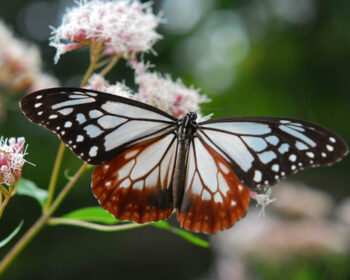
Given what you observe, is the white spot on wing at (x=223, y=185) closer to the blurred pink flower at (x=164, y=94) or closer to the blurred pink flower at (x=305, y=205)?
the blurred pink flower at (x=164, y=94)

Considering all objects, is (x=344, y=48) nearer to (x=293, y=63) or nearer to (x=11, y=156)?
(x=293, y=63)

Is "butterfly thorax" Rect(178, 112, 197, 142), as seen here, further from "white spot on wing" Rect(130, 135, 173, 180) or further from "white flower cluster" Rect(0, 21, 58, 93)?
"white flower cluster" Rect(0, 21, 58, 93)

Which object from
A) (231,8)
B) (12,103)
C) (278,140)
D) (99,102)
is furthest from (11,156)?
(231,8)

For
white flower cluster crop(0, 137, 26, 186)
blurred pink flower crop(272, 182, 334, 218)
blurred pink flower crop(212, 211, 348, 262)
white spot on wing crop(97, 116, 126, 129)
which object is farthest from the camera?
blurred pink flower crop(272, 182, 334, 218)

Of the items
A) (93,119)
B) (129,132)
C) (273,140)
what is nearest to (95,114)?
(93,119)

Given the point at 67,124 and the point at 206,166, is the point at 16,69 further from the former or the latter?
the point at 206,166

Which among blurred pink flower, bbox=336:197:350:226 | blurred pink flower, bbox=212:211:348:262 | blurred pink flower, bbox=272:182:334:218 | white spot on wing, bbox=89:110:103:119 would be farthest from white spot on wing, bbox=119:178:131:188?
blurred pink flower, bbox=336:197:350:226
